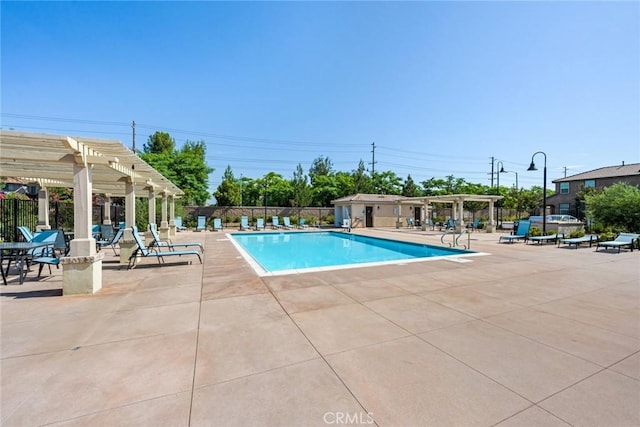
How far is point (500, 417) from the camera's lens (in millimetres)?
2008

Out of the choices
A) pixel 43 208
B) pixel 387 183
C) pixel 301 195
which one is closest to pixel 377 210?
pixel 301 195

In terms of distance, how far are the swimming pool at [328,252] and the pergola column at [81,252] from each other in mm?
3383

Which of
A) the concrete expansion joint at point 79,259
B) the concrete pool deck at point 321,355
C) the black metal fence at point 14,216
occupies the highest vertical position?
the black metal fence at point 14,216

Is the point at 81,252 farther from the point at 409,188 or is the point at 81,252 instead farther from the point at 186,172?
the point at 409,188

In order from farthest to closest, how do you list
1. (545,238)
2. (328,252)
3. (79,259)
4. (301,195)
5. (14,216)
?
(301,195) → (328,252) → (545,238) → (14,216) → (79,259)

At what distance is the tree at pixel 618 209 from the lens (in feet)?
46.7

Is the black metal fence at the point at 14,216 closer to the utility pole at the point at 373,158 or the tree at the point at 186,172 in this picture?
the tree at the point at 186,172

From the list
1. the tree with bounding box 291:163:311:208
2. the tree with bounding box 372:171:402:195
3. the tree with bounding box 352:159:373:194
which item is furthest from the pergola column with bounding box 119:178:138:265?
the tree with bounding box 372:171:402:195

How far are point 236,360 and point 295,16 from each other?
469 inches

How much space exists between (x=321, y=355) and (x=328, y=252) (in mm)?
10501

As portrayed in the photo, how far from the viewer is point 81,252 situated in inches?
203

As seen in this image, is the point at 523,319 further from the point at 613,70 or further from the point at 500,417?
the point at 613,70

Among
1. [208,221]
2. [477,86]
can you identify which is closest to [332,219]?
[208,221]

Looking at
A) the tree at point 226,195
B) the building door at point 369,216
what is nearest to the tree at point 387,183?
the building door at point 369,216
